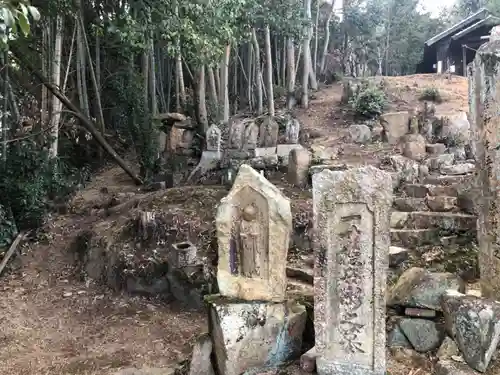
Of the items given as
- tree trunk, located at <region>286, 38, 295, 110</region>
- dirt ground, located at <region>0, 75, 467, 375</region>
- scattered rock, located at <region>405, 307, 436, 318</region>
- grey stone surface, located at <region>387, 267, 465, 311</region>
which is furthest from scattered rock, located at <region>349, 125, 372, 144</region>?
scattered rock, located at <region>405, 307, 436, 318</region>

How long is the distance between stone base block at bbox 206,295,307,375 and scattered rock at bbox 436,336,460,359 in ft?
3.46

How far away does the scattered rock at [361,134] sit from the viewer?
39.4 ft

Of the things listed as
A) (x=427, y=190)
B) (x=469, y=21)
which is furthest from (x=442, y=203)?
(x=469, y=21)

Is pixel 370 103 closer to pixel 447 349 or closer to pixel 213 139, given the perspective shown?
pixel 213 139

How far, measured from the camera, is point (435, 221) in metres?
5.69

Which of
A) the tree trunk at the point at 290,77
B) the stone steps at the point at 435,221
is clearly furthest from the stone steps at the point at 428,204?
the tree trunk at the point at 290,77

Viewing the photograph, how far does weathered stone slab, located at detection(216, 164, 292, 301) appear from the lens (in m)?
4.05

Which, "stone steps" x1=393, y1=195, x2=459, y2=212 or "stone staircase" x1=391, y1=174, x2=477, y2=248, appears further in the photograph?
"stone steps" x1=393, y1=195, x2=459, y2=212

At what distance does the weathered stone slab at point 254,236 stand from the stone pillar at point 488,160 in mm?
1636

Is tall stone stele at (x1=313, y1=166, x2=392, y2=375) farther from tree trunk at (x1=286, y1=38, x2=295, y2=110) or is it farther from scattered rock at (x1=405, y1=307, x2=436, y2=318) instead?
tree trunk at (x1=286, y1=38, x2=295, y2=110)

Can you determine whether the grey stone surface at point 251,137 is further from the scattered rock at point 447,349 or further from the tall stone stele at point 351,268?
the scattered rock at point 447,349

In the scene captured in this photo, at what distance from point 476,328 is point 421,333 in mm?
567

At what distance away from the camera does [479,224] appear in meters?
4.18

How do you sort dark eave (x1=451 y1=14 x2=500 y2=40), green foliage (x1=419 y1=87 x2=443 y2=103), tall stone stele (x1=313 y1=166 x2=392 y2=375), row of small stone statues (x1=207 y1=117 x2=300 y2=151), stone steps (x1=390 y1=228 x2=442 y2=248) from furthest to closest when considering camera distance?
dark eave (x1=451 y1=14 x2=500 y2=40) < green foliage (x1=419 y1=87 x2=443 y2=103) < row of small stone statues (x1=207 y1=117 x2=300 y2=151) < stone steps (x1=390 y1=228 x2=442 y2=248) < tall stone stele (x1=313 y1=166 x2=392 y2=375)
